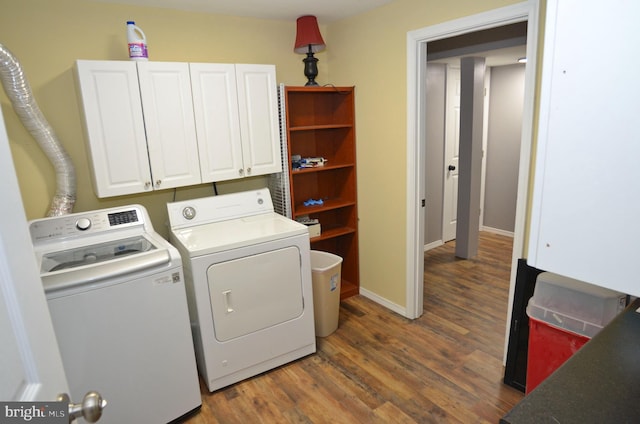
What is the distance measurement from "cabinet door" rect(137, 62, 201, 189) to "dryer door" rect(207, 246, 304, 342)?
721 millimetres

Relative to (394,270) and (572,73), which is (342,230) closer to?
(394,270)

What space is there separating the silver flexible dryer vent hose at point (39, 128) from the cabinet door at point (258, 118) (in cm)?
108

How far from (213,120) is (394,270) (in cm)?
181

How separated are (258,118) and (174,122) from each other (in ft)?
1.89

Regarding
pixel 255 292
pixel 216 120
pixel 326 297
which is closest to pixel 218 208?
pixel 216 120

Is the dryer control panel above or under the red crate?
above

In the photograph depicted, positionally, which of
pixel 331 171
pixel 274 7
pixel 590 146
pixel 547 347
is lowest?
pixel 547 347

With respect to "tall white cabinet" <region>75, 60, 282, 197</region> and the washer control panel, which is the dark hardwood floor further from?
"tall white cabinet" <region>75, 60, 282, 197</region>

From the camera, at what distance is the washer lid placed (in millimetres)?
2135

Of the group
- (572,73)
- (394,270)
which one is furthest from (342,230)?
(572,73)

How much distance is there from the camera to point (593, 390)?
0.88 metres

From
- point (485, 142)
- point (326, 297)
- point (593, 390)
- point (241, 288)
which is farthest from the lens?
point (485, 142)

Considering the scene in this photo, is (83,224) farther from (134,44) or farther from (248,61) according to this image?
(248,61)

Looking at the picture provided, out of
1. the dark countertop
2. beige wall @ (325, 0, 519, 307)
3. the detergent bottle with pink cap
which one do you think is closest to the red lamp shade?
beige wall @ (325, 0, 519, 307)
